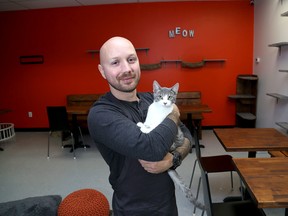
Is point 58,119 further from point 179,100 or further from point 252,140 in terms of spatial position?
point 252,140

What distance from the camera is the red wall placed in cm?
503

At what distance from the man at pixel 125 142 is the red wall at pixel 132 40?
4266mm

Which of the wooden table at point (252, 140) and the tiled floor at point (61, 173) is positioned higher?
the wooden table at point (252, 140)

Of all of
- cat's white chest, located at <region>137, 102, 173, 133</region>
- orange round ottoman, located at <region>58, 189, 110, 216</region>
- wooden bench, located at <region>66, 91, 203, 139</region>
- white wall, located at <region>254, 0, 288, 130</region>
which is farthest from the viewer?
wooden bench, located at <region>66, 91, 203, 139</region>

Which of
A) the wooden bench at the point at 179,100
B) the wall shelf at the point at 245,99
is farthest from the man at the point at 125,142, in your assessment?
the wall shelf at the point at 245,99

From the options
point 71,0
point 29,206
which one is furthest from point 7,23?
point 29,206

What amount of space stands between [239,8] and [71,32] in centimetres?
366

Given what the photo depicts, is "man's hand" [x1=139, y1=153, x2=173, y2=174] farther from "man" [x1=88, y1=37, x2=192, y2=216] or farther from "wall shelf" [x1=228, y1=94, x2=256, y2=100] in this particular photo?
"wall shelf" [x1=228, y1=94, x2=256, y2=100]

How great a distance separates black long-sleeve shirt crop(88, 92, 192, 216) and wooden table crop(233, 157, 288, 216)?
1.74 feet

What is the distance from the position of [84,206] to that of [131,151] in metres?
1.27

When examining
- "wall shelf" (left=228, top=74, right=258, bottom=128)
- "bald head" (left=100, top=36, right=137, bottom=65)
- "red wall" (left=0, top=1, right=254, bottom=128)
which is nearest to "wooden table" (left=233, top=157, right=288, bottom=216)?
"bald head" (left=100, top=36, right=137, bottom=65)

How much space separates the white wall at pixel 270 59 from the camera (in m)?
3.86

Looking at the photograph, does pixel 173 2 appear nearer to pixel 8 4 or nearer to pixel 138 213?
pixel 8 4

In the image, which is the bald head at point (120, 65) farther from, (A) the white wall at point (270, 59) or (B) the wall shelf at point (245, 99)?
(B) the wall shelf at point (245, 99)
